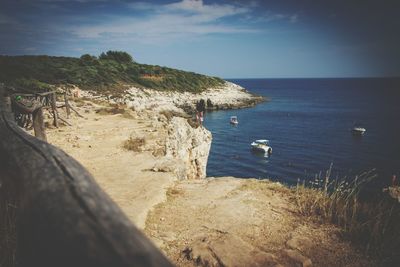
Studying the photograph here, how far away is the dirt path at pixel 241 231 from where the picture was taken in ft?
15.4

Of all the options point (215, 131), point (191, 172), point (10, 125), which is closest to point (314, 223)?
point (10, 125)

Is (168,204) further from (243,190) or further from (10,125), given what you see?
(10,125)

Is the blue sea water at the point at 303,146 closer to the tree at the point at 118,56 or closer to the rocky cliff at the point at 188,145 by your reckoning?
the rocky cliff at the point at 188,145

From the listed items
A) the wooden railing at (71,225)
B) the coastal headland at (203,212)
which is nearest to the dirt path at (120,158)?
the coastal headland at (203,212)

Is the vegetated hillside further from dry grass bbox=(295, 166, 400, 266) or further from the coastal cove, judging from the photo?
dry grass bbox=(295, 166, 400, 266)

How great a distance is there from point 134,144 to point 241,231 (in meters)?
8.71

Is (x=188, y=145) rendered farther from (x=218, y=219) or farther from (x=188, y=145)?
(x=218, y=219)

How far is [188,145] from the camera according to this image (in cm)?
1499

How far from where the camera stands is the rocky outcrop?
43.6 ft

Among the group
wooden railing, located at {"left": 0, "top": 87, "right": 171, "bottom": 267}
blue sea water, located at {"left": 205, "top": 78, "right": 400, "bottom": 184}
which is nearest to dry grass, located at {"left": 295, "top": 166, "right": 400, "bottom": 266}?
wooden railing, located at {"left": 0, "top": 87, "right": 171, "bottom": 267}

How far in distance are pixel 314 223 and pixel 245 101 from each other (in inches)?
3337

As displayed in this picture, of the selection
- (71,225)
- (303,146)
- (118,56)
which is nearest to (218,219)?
(71,225)

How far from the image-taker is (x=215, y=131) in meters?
51.1

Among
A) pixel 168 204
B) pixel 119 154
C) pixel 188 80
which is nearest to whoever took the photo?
pixel 168 204
